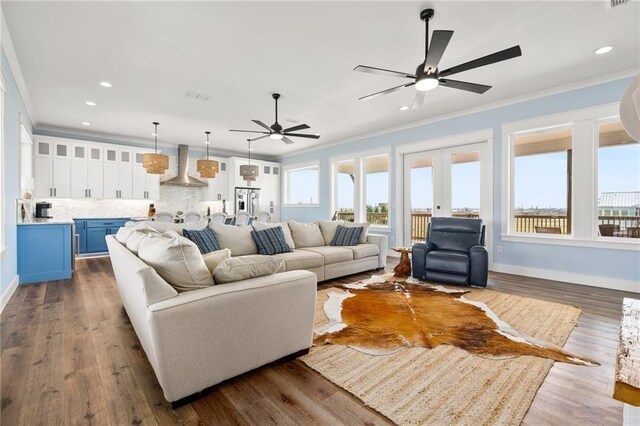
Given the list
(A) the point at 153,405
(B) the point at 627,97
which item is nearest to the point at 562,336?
(B) the point at 627,97

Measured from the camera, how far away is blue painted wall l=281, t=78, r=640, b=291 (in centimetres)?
A: 388

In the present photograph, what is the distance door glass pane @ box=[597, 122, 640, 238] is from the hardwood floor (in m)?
1.87

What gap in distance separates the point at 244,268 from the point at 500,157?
474 centimetres

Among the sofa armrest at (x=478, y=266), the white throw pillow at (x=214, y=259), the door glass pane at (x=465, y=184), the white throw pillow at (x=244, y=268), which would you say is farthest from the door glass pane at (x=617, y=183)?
the white throw pillow at (x=214, y=259)

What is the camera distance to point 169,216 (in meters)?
5.04

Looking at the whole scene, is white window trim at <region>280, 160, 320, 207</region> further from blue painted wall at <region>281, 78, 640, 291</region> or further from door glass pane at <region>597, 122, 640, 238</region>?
door glass pane at <region>597, 122, 640, 238</region>

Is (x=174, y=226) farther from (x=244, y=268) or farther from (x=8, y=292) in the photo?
(x=244, y=268)

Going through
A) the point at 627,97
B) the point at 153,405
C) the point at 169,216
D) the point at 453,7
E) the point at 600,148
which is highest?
the point at 453,7

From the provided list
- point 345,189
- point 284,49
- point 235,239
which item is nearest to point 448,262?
point 235,239

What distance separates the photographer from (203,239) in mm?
3441

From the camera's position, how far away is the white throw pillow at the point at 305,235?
462cm

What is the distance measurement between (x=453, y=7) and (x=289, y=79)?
6.97 feet

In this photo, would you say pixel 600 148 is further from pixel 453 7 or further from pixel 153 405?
pixel 153 405

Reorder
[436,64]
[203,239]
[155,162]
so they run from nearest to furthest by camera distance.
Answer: [436,64]
[203,239]
[155,162]
